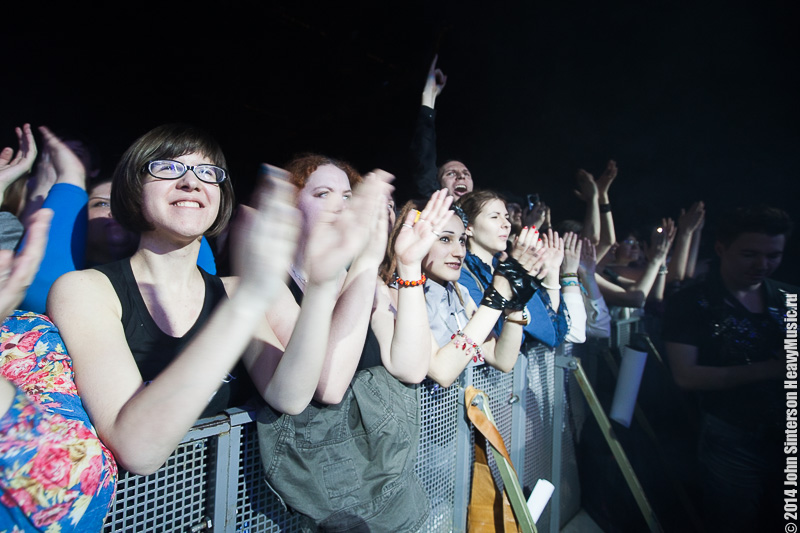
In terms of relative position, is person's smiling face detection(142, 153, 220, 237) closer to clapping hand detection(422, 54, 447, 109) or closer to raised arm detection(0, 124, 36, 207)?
raised arm detection(0, 124, 36, 207)

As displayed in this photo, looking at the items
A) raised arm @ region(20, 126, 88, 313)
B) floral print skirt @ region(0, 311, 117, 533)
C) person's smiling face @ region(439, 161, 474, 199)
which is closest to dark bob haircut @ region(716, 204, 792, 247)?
person's smiling face @ region(439, 161, 474, 199)

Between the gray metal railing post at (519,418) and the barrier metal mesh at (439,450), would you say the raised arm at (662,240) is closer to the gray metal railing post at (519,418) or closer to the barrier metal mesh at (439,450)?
the gray metal railing post at (519,418)

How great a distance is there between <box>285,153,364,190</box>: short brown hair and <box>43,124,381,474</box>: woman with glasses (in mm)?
295

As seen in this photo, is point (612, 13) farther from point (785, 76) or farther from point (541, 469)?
point (541, 469)

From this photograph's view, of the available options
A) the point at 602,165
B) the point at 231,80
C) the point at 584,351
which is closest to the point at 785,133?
the point at 602,165

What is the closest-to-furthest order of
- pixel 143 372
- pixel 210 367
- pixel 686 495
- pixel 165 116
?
pixel 210 367
pixel 143 372
pixel 686 495
pixel 165 116

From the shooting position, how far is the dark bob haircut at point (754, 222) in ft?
7.69

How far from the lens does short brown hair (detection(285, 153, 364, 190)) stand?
1518 mm

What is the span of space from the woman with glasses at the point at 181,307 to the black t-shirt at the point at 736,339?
237cm

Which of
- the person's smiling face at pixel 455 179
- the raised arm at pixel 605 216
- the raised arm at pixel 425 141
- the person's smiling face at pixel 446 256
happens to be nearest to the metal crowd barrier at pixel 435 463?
the person's smiling face at pixel 446 256

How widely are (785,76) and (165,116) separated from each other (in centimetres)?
626

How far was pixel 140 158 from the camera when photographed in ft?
3.66

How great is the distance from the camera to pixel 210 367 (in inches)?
28.5

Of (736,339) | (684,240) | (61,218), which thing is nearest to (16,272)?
(61,218)
